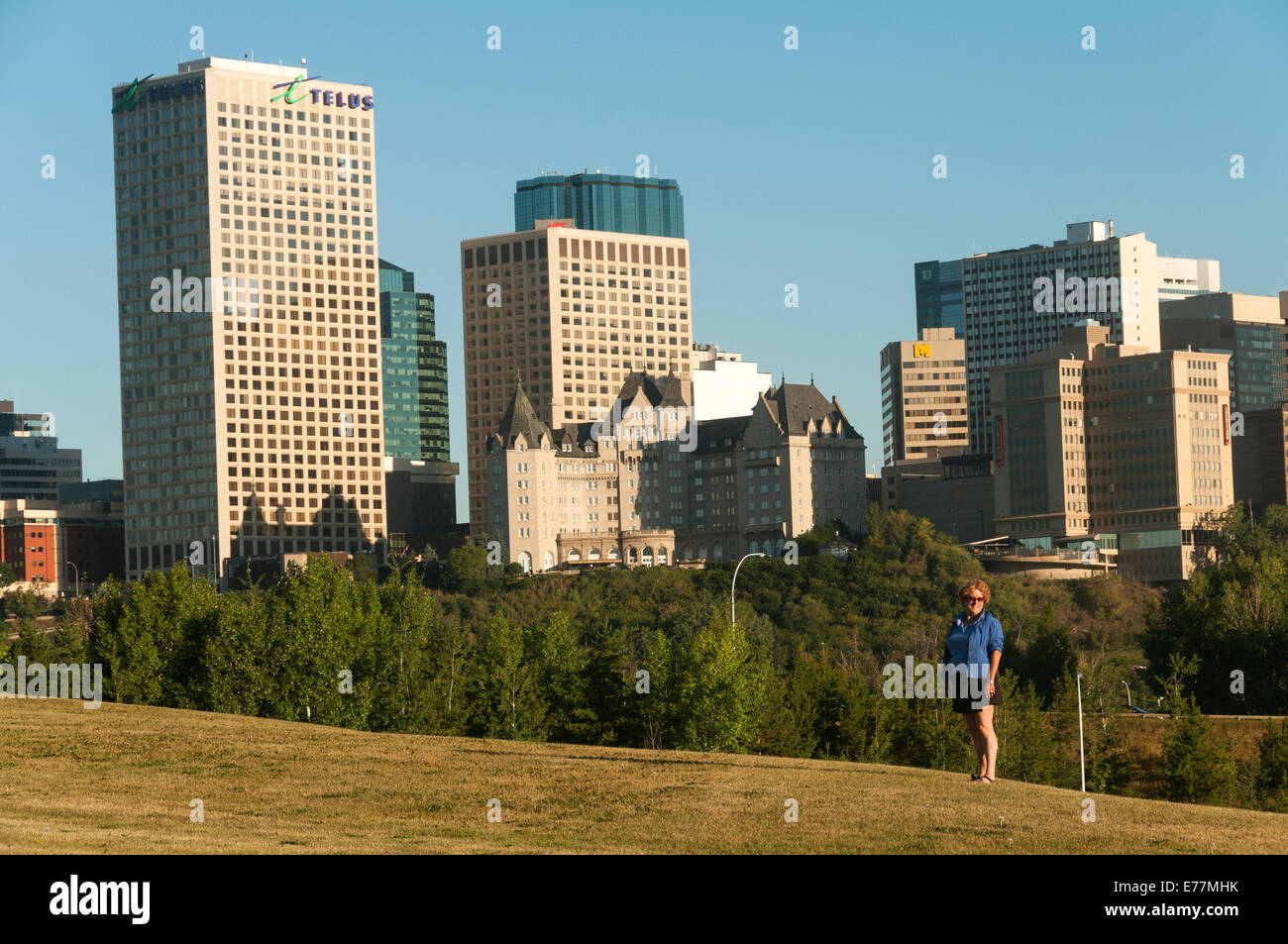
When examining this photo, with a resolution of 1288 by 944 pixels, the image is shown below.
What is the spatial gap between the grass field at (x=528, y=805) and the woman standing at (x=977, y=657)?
5.80ft

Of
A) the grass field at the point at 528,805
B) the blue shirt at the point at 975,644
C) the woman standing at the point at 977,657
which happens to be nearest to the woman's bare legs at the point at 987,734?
the woman standing at the point at 977,657

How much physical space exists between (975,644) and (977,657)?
0.83ft

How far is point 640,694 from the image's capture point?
9738 centimetres

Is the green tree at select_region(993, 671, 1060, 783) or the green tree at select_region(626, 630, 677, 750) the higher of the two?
the green tree at select_region(626, 630, 677, 750)

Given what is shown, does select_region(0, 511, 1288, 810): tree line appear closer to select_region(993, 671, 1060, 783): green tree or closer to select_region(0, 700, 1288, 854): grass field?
select_region(993, 671, 1060, 783): green tree

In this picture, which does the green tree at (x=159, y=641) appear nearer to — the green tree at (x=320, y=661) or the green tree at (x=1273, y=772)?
the green tree at (x=320, y=661)

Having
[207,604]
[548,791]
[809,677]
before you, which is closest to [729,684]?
[809,677]

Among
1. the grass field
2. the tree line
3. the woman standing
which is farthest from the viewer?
the tree line

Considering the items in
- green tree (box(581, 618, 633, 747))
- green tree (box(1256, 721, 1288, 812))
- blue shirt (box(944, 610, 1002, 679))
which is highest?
blue shirt (box(944, 610, 1002, 679))

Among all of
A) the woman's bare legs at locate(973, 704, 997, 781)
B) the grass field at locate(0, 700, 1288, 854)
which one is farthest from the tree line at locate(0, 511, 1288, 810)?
the woman's bare legs at locate(973, 704, 997, 781)

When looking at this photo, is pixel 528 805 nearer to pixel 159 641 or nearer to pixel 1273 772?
pixel 1273 772

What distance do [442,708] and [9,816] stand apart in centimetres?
6665
